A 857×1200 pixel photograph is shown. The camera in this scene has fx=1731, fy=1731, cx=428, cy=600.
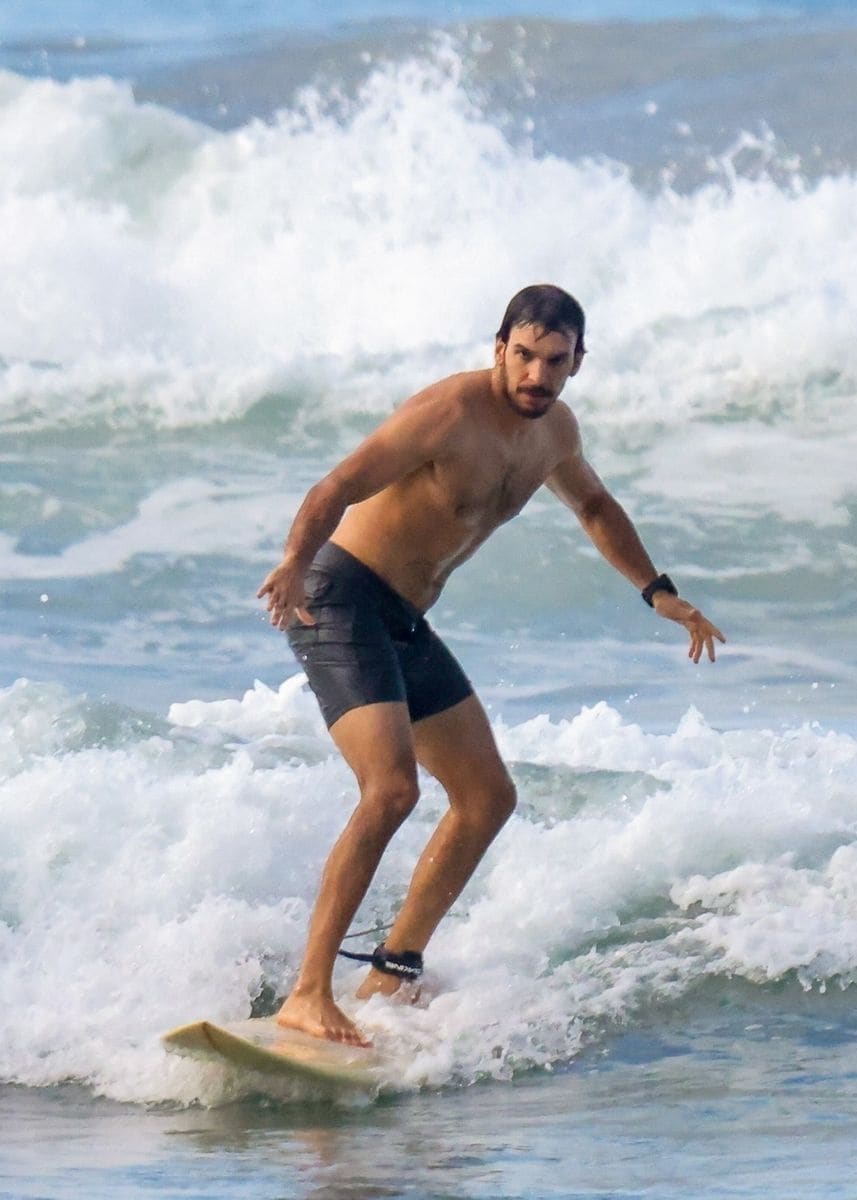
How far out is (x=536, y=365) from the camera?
3.52 metres

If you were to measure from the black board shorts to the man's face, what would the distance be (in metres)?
0.50

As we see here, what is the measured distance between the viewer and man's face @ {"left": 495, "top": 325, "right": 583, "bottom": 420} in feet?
11.5

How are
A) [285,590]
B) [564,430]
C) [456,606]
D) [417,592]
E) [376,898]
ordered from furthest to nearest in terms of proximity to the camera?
[456,606]
[376,898]
[564,430]
[417,592]
[285,590]

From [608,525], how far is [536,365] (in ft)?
1.95

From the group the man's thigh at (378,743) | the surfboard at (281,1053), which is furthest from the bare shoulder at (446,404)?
the surfboard at (281,1053)

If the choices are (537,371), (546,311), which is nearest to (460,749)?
(537,371)

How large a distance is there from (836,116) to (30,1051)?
10.7 metres

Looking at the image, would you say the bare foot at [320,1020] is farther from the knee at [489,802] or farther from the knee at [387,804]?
the knee at [489,802]

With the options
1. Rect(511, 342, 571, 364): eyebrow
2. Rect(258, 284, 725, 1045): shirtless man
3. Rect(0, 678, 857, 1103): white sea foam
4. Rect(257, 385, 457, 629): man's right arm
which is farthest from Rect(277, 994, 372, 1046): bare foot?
→ Rect(511, 342, 571, 364): eyebrow

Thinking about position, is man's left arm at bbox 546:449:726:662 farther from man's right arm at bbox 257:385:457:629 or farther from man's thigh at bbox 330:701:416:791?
man's thigh at bbox 330:701:416:791

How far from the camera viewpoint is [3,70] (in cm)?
1410

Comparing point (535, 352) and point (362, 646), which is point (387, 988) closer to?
point (362, 646)

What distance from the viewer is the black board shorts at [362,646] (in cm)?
359

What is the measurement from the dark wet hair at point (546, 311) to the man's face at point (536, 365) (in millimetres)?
12
